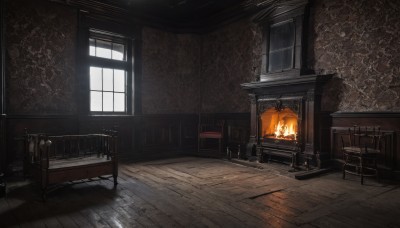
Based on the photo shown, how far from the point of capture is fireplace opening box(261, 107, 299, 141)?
5.34m

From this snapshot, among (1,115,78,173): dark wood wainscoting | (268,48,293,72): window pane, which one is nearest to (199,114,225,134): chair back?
(268,48,293,72): window pane

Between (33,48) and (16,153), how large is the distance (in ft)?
6.40

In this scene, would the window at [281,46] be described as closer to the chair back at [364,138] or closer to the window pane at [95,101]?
the chair back at [364,138]

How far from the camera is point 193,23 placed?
23.3 feet

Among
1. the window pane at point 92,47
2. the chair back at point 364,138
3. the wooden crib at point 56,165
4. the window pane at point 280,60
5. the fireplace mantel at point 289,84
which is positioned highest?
the window pane at point 92,47

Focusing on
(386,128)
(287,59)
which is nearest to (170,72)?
(287,59)

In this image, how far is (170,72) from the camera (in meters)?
7.00

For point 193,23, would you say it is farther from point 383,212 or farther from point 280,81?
point 383,212

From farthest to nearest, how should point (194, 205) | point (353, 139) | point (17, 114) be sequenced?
point (17, 114), point (353, 139), point (194, 205)

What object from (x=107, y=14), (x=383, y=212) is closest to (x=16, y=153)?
(x=107, y=14)

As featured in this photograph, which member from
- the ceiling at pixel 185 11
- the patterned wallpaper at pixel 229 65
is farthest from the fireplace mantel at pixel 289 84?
the ceiling at pixel 185 11

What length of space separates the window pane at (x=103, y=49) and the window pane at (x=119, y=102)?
2.99 feet

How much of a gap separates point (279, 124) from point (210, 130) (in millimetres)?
1960

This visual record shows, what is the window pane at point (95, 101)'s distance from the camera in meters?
5.92
